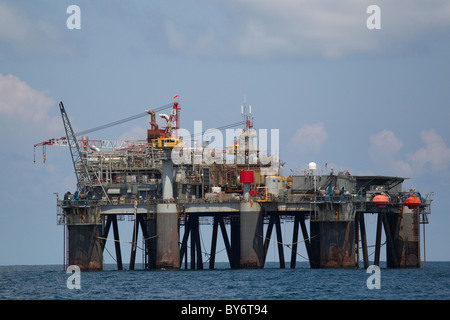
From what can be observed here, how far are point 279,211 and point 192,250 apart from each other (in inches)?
757

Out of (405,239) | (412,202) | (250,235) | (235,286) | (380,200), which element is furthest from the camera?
(405,239)

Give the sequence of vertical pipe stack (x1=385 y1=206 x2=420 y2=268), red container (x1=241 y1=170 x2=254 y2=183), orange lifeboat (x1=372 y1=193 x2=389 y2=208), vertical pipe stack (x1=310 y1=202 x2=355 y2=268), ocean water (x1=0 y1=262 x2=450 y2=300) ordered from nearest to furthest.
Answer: ocean water (x1=0 y1=262 x2=450 y2=300) < vertical pipe stack (x1=310 y1=202 x2=355 y2=268) < orange lifeboat (x1=372 y1=193 x2=389 y2=208) < red container (x1=241 y1=170 x2=254 y2=183) < vertical pipe stack (x1=385 y1=206 x2=420 y2=268)

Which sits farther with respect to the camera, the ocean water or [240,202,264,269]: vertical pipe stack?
[240,202,264,269]: vertical pipe stack

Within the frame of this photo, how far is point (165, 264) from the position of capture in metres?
114

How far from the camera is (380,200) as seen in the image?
11331 cm

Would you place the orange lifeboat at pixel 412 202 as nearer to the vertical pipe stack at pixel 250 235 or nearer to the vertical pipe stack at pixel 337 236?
the vertical pipe stack at pixel 337 236

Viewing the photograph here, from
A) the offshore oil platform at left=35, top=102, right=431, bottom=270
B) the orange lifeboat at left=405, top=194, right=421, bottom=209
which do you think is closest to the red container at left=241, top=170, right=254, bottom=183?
the offshore oil platform at left=35, top=102, right=431, bottom=270

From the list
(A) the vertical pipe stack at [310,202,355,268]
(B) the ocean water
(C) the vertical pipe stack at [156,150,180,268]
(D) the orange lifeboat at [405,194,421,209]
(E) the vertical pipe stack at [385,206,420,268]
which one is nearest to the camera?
(B) the ocean water

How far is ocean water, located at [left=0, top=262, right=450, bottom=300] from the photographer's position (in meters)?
84.0

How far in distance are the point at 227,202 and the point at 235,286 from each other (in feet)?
75.1

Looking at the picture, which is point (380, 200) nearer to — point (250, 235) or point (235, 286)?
point (250, 235)

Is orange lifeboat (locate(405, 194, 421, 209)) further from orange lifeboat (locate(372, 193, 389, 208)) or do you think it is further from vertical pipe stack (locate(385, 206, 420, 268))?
orange lifeboat (locate(372, 193, 389, 208))

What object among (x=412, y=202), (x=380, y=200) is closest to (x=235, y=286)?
(x=380, y=200)
